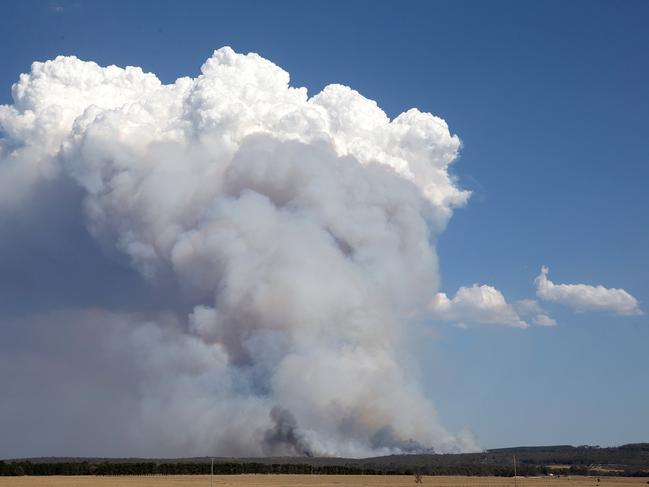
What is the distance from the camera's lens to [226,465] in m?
127

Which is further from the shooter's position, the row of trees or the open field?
the row of trees

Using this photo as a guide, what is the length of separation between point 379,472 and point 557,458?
7710cm

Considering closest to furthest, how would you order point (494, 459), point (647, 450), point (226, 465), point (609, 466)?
point (226, 465) → point (609, 466) → point (494, 459) → point (647, 450)

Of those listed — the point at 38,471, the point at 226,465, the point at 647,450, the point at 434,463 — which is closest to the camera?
the point at 38,471

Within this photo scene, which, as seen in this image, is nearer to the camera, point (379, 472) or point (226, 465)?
point (379, 472)

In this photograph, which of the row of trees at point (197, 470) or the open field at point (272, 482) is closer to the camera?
the open field at point (272, 482)

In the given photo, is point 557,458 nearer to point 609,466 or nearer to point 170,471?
point 609,466

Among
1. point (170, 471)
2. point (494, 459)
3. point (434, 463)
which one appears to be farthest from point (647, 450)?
point (170, 471)

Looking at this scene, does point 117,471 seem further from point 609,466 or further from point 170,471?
point 609,466

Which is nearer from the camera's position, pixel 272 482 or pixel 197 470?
pixel 272 482

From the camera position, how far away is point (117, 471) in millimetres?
111938

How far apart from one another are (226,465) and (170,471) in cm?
1371

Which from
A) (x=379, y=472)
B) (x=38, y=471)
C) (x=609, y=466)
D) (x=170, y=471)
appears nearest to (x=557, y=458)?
(x=609, y=466)

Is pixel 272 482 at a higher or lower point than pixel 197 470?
lower
